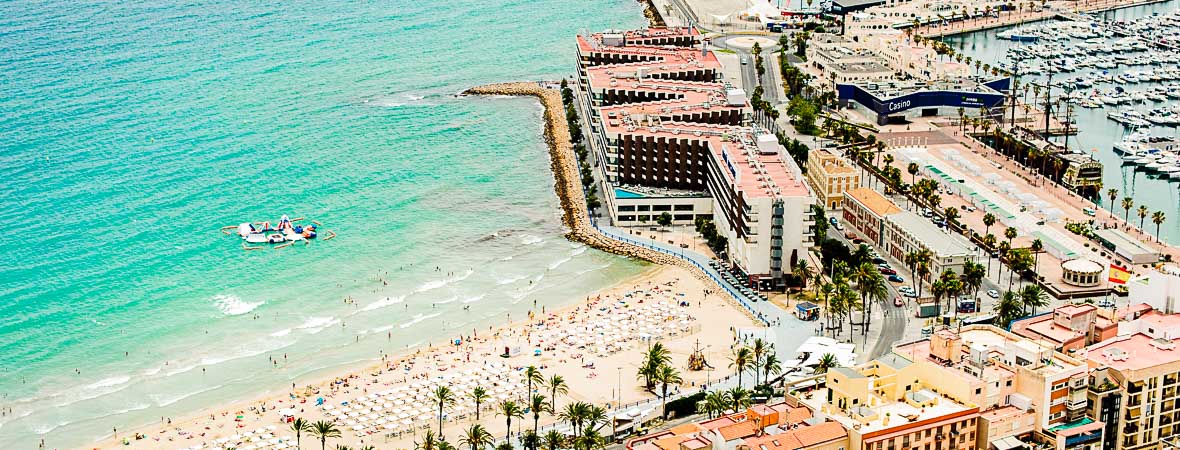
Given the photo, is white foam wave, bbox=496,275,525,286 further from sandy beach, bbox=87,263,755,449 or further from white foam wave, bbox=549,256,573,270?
sandy beach, bbox=87,263,755,449

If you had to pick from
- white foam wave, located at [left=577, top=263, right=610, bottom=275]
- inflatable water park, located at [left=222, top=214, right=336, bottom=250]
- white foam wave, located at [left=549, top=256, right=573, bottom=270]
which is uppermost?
inflatable water park, located at [left=222, top=214, right=336, bottom=250]

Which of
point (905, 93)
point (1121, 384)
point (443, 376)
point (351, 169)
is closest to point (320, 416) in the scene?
point (443, 376)

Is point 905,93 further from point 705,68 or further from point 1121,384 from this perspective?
point 1121,384

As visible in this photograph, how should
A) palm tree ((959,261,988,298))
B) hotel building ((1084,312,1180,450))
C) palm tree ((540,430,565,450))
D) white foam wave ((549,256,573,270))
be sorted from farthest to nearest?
white foam wave ((549,256,573,270)) → palm tree ((959,261,988,298)) → palm tree ((540,430,565,450)) → hotel building ((1084,312,1180,450))

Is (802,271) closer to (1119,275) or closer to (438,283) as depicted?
(1119,275)

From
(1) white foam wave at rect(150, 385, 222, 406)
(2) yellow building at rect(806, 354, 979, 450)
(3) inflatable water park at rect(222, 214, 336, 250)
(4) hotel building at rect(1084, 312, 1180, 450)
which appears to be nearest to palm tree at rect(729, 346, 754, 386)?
(2) yellow building at rect(806, 354, 979, 450)

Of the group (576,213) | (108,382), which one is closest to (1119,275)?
(576,213)
